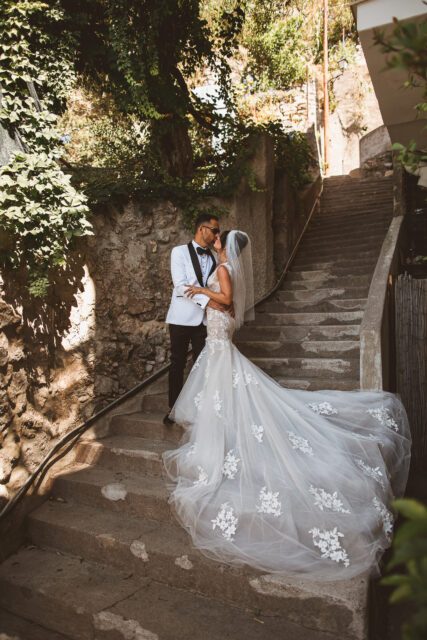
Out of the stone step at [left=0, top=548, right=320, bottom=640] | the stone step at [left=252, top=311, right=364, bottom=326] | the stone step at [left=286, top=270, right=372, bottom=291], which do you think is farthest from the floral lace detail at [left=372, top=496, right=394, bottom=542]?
the stone step at [left=286, top=270, right=372, bottom=291]

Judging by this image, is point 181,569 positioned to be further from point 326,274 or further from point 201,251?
point 326,274

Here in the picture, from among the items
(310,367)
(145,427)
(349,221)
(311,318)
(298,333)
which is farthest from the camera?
(349,221)

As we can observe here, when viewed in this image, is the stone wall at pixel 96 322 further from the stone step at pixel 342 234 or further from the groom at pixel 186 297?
the stone step at pixel 342 234

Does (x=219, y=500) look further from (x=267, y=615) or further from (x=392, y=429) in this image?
(x=392, y=429)

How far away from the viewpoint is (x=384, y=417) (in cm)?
372

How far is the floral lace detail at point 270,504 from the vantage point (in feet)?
10.1

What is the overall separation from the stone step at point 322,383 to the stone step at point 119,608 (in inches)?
81.0

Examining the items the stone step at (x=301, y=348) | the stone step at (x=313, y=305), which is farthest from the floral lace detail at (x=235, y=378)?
the stone step at (x=313, y=305)

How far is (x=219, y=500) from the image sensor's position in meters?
3.26

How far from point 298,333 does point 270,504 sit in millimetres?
2935

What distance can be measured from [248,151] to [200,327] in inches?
141

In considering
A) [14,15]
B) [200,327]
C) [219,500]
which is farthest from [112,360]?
[14,15]

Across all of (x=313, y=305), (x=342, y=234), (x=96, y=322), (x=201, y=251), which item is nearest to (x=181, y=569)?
(x=201, y=251)

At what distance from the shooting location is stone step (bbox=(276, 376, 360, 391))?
4566 millimetres
